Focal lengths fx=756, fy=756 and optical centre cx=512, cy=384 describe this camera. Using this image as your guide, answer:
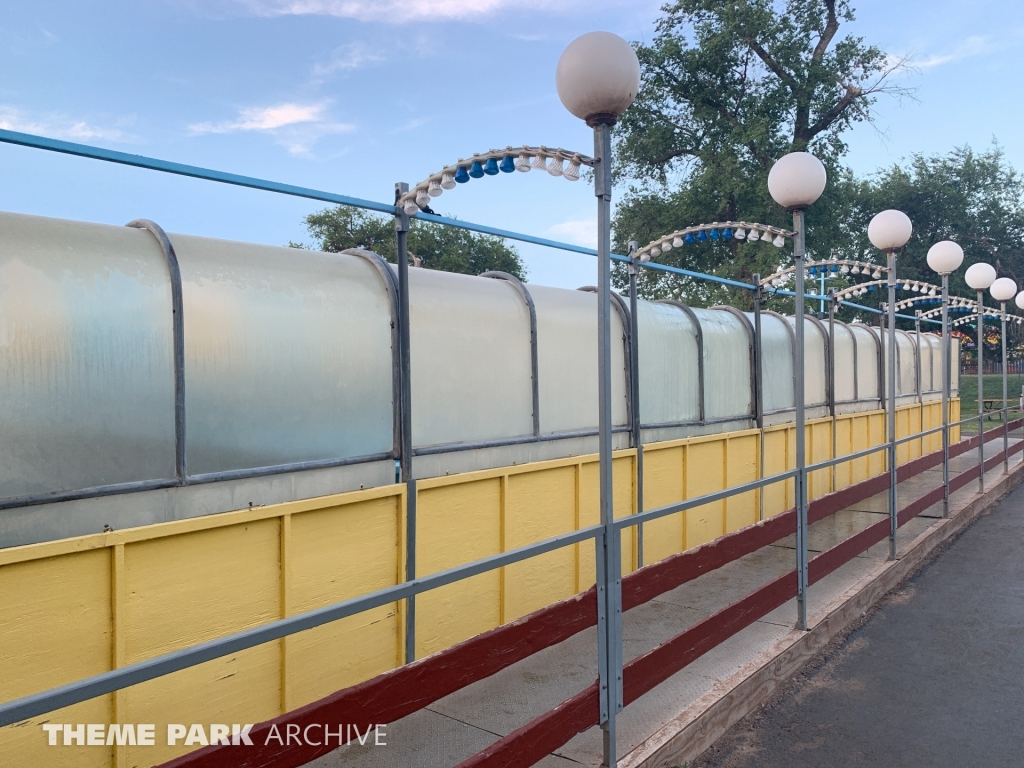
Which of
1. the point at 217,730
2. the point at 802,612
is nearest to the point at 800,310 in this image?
the point at 802,612

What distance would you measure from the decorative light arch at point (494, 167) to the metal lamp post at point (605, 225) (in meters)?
0.20

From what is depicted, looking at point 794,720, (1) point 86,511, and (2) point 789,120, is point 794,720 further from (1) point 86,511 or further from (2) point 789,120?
(2) point 789,120

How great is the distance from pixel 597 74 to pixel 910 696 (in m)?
4.24

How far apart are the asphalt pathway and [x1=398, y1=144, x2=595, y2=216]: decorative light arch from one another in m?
3.14

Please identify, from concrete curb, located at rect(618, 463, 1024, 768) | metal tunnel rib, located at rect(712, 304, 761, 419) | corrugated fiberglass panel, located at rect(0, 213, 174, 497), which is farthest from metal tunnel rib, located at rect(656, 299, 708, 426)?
corrugated fiberglass panel, located at rect(0, 213, 174, 497)

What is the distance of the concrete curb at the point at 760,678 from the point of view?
12.6ft

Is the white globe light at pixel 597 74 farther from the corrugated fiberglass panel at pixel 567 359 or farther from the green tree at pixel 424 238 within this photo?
the green tree at pixel 424 238

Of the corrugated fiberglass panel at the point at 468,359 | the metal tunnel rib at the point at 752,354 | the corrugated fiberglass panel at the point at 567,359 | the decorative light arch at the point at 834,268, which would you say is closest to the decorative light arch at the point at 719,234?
the corrugated fiberglass panel at the point at 567,359

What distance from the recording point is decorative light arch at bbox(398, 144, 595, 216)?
3.59 m

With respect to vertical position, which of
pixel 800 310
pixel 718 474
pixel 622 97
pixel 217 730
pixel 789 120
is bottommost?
pixel 217 730

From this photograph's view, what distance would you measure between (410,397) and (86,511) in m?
1.96

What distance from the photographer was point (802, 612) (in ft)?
17.7

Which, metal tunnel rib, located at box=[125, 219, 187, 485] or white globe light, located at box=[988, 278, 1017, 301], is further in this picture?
white globe light, located at box=[988, 278, 1017, 301]

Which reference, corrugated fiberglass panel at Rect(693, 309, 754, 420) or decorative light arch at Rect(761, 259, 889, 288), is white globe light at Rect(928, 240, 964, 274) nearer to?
decorative light arch at Rect(761, 259, 889, 288)
